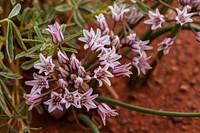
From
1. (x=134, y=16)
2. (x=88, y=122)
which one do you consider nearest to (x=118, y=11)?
(x=134, y=16)

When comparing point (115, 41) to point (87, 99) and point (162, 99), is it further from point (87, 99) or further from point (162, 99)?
point (162, 99)

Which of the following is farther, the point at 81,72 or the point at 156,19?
the point at 156,19

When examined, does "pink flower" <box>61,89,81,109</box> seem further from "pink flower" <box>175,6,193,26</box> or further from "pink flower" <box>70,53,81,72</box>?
"pink flower" <box>175,6,193,26</box>

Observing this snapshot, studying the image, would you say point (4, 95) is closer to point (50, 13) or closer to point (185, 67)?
point (50, 13)

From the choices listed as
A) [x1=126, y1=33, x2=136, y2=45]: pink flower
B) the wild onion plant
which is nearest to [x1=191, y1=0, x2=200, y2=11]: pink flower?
the wild onion plant

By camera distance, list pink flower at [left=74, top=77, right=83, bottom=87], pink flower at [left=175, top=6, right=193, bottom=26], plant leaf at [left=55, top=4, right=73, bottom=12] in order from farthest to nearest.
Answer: plant leaf at [left=55, top=4, right=73, bottom=12], pink flower at [left=175, top=6, right=193, bottom=26], pink flower at [left=74, top=77, right=83, bottom=87]

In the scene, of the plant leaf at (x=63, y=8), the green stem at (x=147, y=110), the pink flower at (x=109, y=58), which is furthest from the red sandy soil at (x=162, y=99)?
the pink flower at (x=109, y=58)
